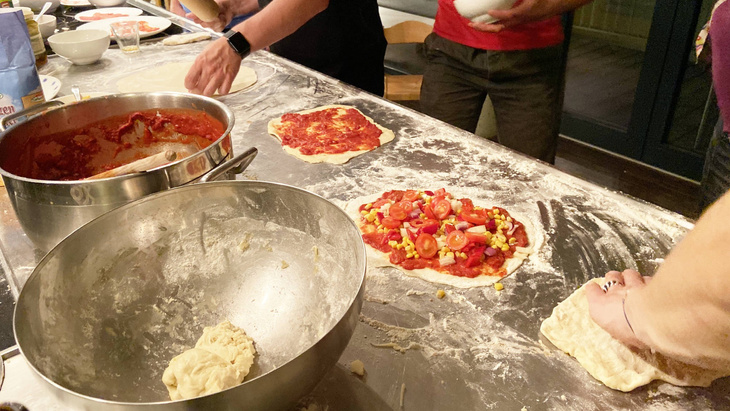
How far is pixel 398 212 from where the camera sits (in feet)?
5.65

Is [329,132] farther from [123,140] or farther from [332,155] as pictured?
[123,140]

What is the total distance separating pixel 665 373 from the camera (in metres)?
1.15

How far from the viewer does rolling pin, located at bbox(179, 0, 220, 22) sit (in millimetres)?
2758

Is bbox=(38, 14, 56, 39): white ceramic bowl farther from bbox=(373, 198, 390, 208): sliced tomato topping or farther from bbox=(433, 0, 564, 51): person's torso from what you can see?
bbox=(373, 198, 390, 208): sliced tomato topping

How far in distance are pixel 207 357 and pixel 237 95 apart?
192 cm

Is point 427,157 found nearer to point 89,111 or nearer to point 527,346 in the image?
point 527,346

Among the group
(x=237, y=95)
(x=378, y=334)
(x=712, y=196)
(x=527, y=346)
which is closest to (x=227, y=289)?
(x=378, y=334)

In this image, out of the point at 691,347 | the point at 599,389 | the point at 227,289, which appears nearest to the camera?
the point at 691,347

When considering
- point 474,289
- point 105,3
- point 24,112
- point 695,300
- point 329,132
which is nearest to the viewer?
point 695,300

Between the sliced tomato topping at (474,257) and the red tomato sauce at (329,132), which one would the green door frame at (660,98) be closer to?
the red tomato sauce at (329,132)

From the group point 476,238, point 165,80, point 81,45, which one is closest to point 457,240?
point 476,238

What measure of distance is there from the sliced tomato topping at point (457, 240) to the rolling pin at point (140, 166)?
0.86 m

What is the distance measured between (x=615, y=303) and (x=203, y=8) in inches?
102

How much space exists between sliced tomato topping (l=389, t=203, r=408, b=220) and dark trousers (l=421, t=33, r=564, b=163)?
51.4 inches
